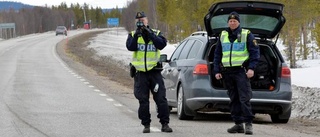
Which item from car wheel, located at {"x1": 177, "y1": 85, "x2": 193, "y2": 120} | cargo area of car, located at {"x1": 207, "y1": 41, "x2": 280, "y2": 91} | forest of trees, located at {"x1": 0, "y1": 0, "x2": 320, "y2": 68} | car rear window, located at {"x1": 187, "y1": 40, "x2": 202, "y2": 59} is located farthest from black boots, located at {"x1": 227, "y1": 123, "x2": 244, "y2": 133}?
forest of trees, located at {"x1": 0, "y1": 0, "x2": 320, "y2": 68}

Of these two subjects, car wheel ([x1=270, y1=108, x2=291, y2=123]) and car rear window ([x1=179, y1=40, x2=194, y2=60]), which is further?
car rear window ([x1=179, y1=40, x2=194, y2=60])

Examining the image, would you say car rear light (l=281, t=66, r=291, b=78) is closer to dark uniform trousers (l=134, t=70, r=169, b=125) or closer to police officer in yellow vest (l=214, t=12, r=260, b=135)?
police officer in yellow vest (l=214, t=12, r=260, b=135)

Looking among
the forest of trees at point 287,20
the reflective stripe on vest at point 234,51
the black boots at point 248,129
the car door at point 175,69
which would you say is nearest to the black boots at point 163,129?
the black boots at point 248,129

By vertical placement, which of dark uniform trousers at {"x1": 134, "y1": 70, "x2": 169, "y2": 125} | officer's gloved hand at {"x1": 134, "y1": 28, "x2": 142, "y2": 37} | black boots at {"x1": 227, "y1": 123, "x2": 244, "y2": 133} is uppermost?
officer's gloved hand at {"x1": 134, "y1": 28, "x2": 142, "y2": 37}

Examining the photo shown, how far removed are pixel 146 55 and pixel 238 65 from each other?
1245 mm

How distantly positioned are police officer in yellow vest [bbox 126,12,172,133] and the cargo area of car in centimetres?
178

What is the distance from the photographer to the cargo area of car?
1198 cm

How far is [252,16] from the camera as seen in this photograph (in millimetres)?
11984

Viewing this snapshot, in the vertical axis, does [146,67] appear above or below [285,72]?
above

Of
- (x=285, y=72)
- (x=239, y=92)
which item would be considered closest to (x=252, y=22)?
(x=285, y=72)

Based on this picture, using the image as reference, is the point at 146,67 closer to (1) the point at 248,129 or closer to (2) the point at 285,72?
(1) the point at 248,129

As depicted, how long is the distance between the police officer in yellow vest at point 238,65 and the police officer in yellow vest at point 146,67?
32.5 inches

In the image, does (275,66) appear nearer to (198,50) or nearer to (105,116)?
(198,50)

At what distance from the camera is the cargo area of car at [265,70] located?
39.3 ft
